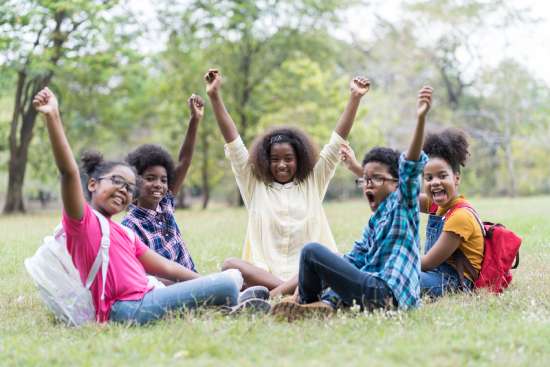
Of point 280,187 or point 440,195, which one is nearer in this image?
point 440,195

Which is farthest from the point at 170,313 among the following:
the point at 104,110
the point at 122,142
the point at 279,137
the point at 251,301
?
the point at 122,142

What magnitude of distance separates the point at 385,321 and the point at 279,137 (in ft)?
8.08

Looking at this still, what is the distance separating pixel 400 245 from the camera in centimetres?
484

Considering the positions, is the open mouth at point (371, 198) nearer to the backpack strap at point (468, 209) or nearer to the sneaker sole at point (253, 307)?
the backpack strap at point (468, 209)

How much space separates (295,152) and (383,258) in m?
1.84

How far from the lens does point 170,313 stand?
4688 millimetres

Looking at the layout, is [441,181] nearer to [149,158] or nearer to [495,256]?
[495,256]

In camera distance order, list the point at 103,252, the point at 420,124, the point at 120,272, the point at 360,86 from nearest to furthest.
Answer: the point at 420,124, the point at 103,252, the point at 120,272, the point at 360,86

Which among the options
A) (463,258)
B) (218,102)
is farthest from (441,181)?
(218,102)

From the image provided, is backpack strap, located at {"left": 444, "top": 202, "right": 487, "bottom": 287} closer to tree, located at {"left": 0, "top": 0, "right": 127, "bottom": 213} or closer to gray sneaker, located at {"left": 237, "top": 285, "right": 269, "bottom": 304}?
gray sneaker, located at {"left": 237, "top": 285, "right": 269, "bottom": 304}

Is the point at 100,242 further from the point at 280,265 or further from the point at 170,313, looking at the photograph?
the point at 280,265

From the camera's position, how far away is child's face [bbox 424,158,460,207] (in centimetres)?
574

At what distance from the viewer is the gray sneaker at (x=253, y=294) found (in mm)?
5297

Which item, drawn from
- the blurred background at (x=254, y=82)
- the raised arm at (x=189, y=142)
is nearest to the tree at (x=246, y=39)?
the blurred background at (x=254, y=82)
